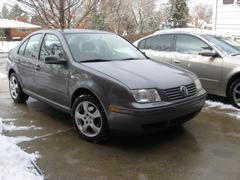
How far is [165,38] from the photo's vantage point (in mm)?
6531

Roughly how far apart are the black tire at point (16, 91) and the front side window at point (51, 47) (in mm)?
1238

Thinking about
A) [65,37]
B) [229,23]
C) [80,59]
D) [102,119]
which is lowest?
[102,119]

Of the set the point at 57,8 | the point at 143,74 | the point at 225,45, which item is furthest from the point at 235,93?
the point at 57,8

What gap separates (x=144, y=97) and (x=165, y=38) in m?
3.74

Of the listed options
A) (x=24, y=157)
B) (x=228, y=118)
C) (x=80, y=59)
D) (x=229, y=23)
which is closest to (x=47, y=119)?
(x=80, y=59)

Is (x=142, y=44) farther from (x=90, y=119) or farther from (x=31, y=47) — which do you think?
(x=90, y=119)

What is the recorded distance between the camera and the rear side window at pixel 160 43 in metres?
6.41

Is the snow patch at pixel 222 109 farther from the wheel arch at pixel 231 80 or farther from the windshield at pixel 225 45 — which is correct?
the windshield at pixel 225 45

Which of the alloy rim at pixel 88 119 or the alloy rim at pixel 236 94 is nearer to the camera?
the alloy rim at pixel 88 119

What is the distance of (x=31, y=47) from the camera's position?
495 centimetres

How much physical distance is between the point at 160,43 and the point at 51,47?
3.12m

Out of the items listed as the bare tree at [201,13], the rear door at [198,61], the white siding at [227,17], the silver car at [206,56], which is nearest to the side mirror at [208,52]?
the silver car at [206,56]

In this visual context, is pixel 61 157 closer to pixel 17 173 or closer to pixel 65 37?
pixel 17 173

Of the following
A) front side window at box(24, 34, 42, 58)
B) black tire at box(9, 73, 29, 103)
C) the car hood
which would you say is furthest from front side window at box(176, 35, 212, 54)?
black tire at box(9, 73, 29, 103)
